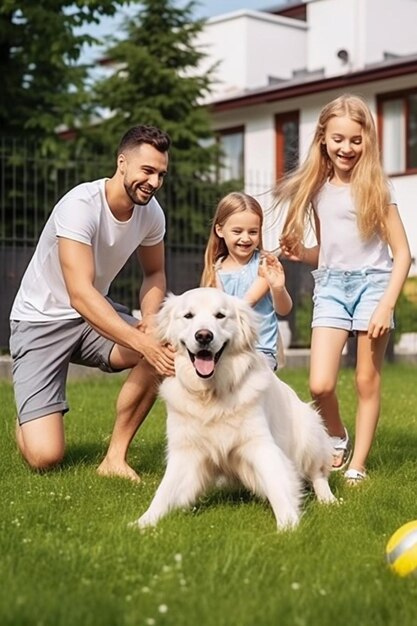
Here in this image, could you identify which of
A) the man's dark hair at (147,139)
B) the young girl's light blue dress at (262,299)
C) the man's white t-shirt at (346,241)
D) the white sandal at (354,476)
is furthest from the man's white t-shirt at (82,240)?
the white sandal at (354,476)

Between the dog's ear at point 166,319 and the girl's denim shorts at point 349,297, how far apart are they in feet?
4.23

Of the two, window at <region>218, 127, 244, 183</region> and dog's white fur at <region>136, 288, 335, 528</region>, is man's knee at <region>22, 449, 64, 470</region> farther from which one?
window at <region>218, 127, 244, 183</region>

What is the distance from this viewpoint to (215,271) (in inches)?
249

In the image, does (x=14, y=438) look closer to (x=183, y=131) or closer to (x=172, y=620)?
(x=172, y=620)

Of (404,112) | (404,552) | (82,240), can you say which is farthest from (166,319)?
(404,112)

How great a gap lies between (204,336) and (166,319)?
36 cm

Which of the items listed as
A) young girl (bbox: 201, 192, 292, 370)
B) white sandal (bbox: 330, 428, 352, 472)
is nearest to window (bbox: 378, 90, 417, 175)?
white sandal (bbox: 330, 428, 352, 472)

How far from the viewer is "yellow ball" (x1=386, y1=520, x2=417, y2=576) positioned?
392cm

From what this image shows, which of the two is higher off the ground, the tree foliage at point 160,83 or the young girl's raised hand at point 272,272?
the tree foliage at point 160,83

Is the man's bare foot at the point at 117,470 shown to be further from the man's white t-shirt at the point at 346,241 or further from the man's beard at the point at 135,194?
the man's white t-shirt at the point at 346,241

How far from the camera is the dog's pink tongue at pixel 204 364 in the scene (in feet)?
16.4

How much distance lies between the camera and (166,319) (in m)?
5.25

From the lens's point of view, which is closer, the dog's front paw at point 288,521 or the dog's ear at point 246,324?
the dog's front paw at point 288,521

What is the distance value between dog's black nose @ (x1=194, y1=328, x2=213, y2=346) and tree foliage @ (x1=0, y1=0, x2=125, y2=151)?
12.5 m
